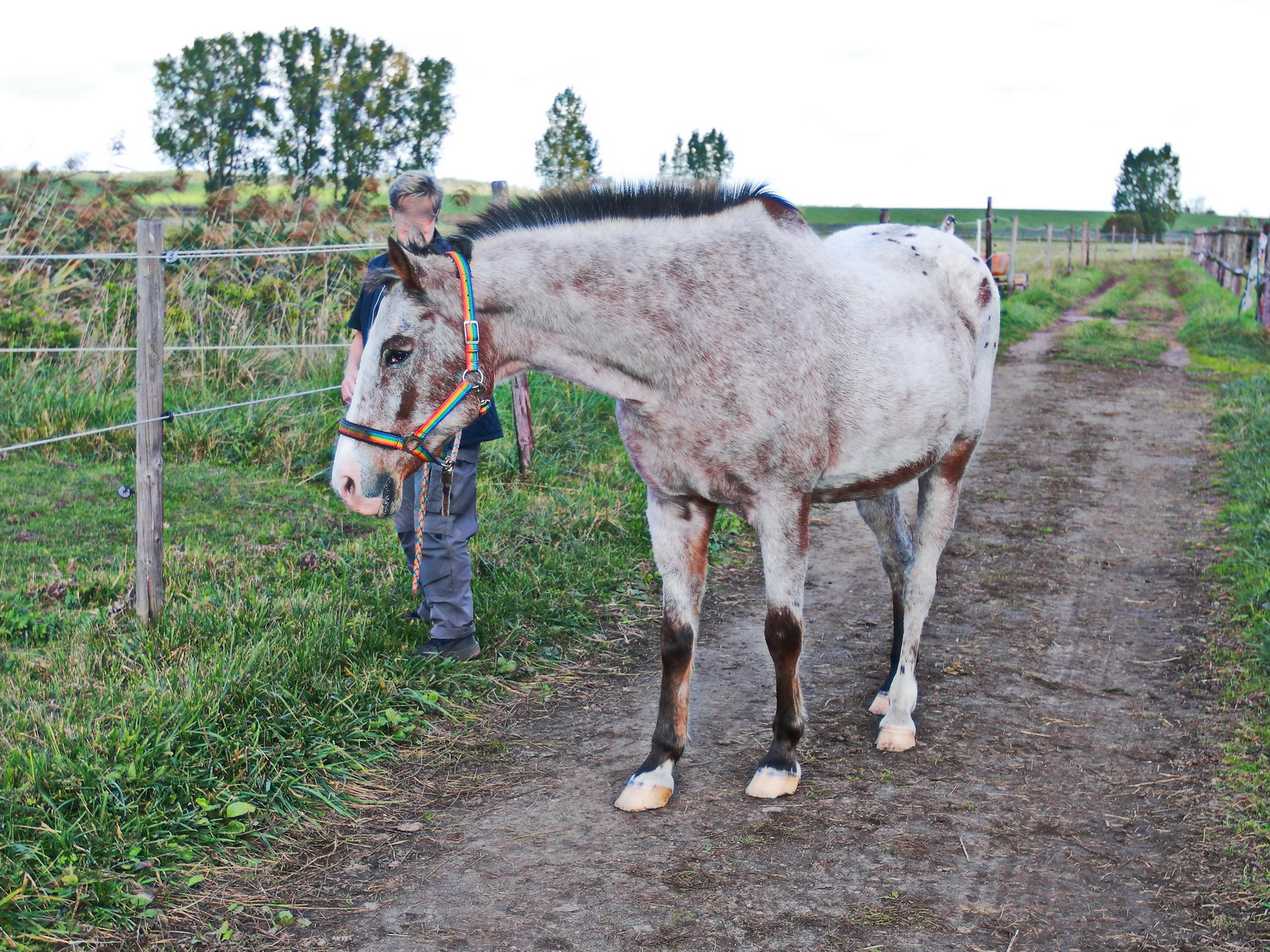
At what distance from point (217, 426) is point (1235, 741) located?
23.2ft

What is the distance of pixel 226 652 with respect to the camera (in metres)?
4.11

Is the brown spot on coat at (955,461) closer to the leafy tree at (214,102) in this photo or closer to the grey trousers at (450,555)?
the grey trousers at (450,555)

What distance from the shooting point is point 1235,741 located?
3.83 m

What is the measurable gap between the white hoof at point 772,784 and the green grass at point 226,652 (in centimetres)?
127

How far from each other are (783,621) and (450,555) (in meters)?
1.72

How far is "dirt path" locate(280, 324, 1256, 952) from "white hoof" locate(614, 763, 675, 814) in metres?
0.07

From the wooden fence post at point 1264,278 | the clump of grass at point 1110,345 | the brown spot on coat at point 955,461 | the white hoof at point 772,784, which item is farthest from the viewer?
the wooden fence post at point 1264,278

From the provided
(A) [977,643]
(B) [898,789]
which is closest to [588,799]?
(B) [898,789]

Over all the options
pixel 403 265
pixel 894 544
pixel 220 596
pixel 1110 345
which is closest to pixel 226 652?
pixel 220 596

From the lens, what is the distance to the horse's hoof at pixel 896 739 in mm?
3869

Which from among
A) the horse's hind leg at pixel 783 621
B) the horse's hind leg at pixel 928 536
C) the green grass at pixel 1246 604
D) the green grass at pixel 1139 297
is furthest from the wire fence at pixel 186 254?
the green grass at pixel 1139 297

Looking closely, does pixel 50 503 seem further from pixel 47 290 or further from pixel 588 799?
pixel 588 799

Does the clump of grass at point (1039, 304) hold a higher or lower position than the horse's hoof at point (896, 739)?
higher

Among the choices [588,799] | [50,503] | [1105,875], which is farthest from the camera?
[50,503]
